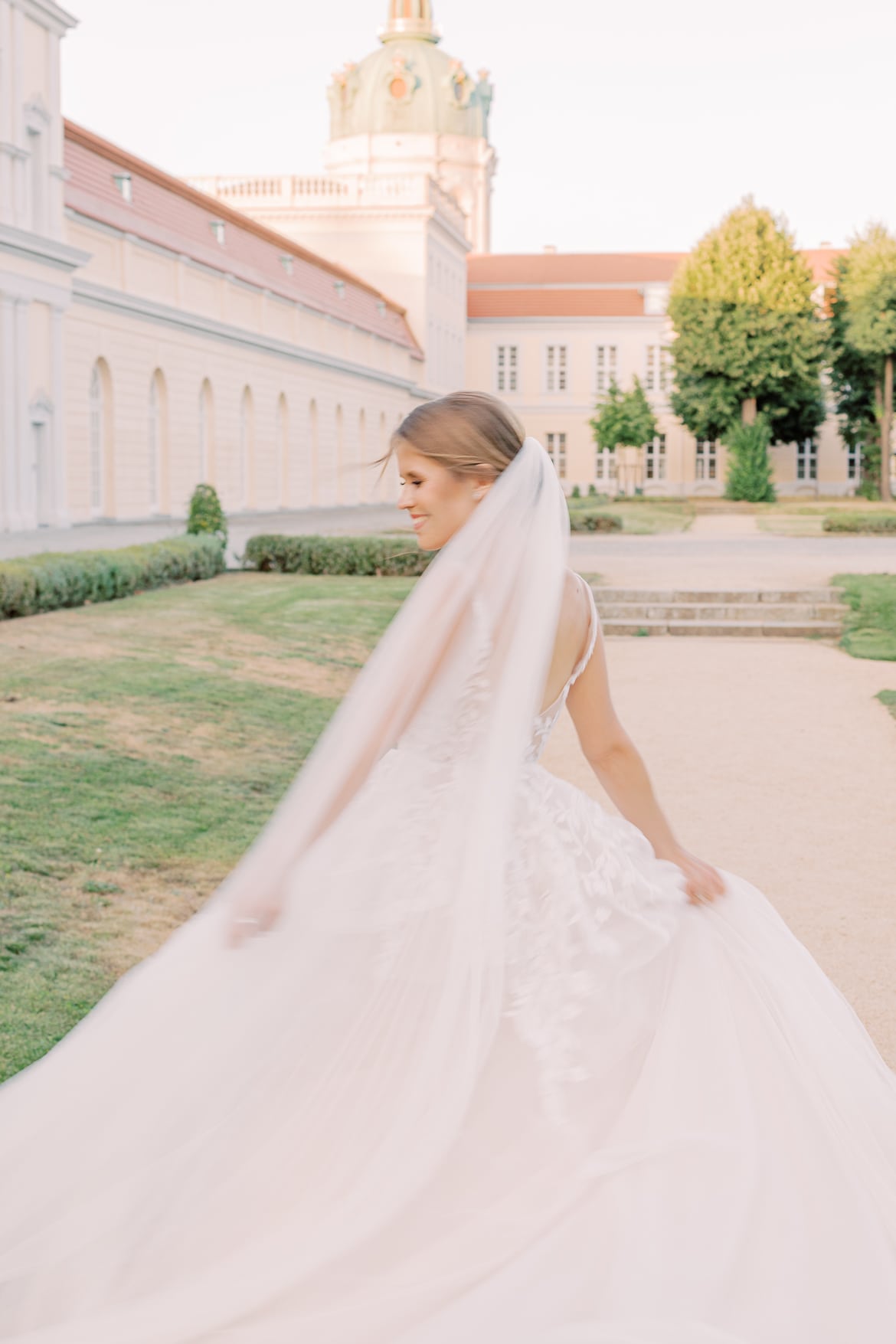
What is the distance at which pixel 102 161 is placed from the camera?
30766mm

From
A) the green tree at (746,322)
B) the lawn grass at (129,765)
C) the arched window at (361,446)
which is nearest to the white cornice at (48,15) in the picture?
the lawn grass at (129,765)

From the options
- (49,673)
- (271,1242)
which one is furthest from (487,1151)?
(49,673)

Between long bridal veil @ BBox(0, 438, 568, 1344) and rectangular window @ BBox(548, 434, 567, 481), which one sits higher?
rectangular window @ BBox(548, 434, 567, 481)

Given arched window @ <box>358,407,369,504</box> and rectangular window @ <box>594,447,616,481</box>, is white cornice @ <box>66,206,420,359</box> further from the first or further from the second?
rectangular window @ <box>594,447,616,481</box>

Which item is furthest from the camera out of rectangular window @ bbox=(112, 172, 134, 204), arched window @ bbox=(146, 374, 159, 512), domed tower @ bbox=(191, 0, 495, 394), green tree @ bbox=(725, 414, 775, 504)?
domed tower @ bbox=(191, 0, 495, 394)

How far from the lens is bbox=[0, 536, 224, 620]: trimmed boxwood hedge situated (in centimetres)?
1247

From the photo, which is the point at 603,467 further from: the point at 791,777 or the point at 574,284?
the point at 791,777

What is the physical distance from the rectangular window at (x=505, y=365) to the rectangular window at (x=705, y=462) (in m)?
9.77

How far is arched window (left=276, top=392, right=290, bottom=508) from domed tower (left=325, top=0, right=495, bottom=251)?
43.7 meters

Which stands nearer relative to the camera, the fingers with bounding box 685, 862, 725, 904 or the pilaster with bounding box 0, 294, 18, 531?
the fingers with bounding box 685, 862, 725, 904

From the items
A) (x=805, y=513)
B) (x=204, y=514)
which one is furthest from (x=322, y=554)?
(x=805, y=513)

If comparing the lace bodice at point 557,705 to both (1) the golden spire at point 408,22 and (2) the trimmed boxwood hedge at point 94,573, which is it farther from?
(1) the golden spire at point 408,22

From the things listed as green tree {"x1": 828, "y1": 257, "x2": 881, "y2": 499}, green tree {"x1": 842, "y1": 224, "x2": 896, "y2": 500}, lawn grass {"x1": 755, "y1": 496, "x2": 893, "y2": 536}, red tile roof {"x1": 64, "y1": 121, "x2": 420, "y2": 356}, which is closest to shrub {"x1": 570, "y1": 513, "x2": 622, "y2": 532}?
lawn grass {"x1": 755, "y1": 496, "x2": 893, "y2": 536}

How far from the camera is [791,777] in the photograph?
7590 mm
